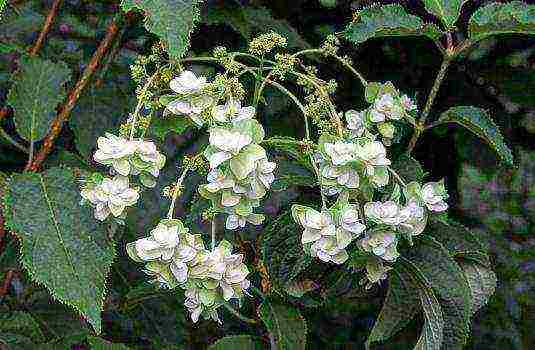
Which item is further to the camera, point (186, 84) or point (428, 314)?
point (428, 314)

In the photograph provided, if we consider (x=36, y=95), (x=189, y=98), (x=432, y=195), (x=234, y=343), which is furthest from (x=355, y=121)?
(x=36, y=95)

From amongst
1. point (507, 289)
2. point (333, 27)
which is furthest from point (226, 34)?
point (507, 289)

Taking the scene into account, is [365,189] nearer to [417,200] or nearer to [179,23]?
[417,200]

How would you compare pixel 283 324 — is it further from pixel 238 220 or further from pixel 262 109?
pixel 262 109

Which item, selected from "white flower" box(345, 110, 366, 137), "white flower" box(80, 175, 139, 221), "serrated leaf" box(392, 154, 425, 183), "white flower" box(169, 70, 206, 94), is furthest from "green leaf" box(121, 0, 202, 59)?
"serrated leaf" box(392, 154, 425, 183)

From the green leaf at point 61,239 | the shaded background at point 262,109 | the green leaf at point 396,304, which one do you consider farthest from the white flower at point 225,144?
the shaded background at point 262,109

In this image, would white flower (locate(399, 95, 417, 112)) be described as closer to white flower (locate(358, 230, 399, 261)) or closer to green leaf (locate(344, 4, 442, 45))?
green leaf (locate(344, 4, 442, 45))

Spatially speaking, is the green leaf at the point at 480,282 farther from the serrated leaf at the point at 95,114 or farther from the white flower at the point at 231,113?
the serrated leaf at the point at 95,114
